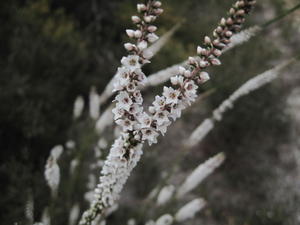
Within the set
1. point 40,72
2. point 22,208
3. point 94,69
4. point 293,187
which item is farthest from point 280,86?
point 22,208

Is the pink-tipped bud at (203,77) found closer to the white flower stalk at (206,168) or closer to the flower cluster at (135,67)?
the flower cluster at (135,67)

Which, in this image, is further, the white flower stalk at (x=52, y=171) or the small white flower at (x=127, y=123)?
the white flower stalk at (x=52, y=171)

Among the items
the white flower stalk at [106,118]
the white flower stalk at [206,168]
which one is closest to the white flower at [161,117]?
the white flower stalk at [206,168]

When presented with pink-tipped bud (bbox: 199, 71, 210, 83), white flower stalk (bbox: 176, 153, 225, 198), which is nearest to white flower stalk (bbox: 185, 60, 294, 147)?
white flower stalk (bbox: 176, 153, 225, 198)

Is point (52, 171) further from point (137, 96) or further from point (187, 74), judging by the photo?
point (187, 74)

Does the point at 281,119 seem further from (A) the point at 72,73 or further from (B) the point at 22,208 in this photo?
(B) the point at 22,208
